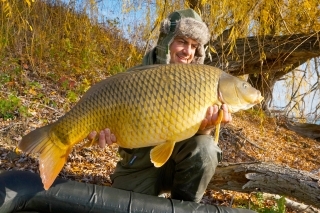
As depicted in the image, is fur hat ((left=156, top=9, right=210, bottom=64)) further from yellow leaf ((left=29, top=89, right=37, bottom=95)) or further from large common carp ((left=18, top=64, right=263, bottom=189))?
yellow leaf ((left=29, top=89, right=37, bottom=95))

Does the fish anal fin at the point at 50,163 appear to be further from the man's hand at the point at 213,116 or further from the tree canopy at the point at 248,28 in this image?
the tree canopy at the point at 248,28

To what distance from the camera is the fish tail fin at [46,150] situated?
1.64 meters

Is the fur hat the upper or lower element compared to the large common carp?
upper

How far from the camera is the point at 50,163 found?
65.3 inches

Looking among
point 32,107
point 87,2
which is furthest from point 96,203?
point 87,2

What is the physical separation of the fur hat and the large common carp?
0.54 m

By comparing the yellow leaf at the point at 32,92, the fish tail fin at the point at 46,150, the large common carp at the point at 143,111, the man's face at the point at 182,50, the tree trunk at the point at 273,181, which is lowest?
the tree trunk at the point at 273,181

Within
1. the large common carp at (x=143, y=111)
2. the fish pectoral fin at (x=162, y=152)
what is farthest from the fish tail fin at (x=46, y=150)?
the fish pectoral fin at (x=162, y=152)

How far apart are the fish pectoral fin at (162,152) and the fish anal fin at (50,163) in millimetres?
366

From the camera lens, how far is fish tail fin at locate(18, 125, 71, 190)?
1644 mm

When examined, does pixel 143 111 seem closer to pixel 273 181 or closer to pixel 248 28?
pixel 273 181

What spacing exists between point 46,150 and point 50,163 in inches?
2.2

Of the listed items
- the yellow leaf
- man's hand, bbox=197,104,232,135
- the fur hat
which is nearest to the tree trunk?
the fur hat

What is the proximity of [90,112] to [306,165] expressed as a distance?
12.5ft
